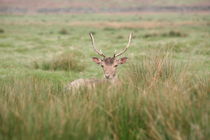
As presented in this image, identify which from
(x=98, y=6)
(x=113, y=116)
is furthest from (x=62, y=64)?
(x=98, y=6)

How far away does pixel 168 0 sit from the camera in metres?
127

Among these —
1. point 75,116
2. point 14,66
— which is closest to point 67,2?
point 14,66

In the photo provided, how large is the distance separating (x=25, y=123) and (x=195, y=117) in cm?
171

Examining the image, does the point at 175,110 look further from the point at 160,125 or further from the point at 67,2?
the point at 67,2

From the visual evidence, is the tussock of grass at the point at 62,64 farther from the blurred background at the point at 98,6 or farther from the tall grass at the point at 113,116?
the blurred background at the point at 98,6

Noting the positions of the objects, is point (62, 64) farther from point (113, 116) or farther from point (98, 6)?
point (98, 6)

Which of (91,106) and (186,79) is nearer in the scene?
(91,106)

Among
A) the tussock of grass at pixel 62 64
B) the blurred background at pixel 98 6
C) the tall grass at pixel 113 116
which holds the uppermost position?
the blurred background at pixel 98 6

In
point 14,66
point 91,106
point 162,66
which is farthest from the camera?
point 14,66

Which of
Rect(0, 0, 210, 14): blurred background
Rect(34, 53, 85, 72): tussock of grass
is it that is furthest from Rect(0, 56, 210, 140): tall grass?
Rect(0, 0, 210, 14): blurred background

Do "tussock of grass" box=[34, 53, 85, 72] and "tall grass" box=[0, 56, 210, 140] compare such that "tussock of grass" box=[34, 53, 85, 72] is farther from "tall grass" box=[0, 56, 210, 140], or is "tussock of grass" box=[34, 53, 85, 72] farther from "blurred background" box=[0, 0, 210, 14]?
"blurred background" box=[0, 0, 210, 14]

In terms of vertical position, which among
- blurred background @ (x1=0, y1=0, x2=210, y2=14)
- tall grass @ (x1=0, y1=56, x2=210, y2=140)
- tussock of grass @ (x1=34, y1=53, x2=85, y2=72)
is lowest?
tussock of grass @ (x1=34, y1=53, x2=85, y2=72)

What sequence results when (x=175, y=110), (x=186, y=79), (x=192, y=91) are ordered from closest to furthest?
(x=175, y=110)
(x=192, y=91)
(x=186, y=79)

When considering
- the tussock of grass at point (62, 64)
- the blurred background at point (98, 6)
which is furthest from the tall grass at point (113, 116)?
the blurred background at point (98, 6)
